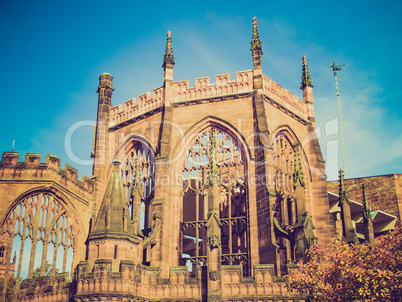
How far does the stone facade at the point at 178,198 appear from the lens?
24.2 m

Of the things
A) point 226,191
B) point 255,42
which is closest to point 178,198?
point 226,191

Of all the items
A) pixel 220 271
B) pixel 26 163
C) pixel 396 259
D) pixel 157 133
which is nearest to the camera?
pixel 396 259

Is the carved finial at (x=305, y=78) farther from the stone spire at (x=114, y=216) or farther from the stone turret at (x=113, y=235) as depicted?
the stone turret at (x=113, y=235)

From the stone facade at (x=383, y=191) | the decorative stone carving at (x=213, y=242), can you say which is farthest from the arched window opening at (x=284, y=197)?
the stone facade at (x=383, y=191)

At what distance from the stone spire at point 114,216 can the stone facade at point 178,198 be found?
0.16 ft

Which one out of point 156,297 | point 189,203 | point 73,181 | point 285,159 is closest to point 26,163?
point 73,181

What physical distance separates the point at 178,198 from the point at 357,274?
12.2 meters

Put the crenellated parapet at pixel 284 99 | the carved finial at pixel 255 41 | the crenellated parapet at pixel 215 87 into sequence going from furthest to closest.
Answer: the carved finial at pixel 255 41, the crenellated parapet at pixel 284 99, the crenellated parapet at pixel 215 87

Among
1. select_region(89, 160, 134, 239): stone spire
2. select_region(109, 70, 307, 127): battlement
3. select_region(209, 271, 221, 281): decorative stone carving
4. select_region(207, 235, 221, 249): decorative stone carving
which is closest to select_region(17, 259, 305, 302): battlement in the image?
select_region(209, 271, 221, 281): decorative stone carving

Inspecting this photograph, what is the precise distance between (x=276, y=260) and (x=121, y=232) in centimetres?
713

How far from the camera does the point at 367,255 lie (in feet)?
69.6

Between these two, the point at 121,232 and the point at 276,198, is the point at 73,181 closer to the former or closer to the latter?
the point at 121,232

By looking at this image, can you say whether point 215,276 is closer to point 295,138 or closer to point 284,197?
point 284,197

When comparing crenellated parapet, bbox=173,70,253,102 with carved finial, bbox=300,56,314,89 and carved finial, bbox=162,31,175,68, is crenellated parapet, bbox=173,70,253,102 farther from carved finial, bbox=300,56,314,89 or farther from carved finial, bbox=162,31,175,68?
carved finial, bbox=300,56,314,89
